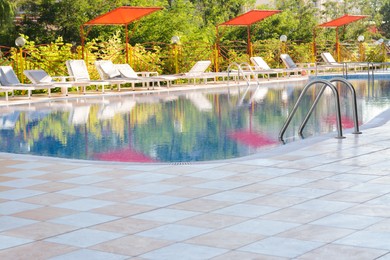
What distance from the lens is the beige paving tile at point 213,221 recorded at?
16.2 feet

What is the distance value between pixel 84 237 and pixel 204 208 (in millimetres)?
1088

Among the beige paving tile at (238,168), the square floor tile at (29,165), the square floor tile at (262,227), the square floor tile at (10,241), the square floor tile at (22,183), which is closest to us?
the square floor tile at (10,241)

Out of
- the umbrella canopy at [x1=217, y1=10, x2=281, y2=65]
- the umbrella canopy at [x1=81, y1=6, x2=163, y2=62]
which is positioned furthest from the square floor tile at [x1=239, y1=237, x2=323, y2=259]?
the umbrella canopy at [x1=217, y1=10, x2=281, y2=65]

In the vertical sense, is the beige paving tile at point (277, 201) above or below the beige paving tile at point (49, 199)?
below

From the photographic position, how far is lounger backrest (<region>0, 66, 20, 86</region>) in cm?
1855

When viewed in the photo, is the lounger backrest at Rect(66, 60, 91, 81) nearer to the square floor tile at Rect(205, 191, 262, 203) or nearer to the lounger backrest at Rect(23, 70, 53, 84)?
the lounger backrest at Rect(23, 70, 53, 84)

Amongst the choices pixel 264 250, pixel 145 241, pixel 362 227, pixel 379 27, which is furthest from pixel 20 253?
pixel 379 27

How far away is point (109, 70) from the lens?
21.0 m

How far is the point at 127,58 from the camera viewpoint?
22781mm

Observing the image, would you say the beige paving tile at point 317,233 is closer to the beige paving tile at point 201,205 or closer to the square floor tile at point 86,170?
the beige paving tile at point 201,205

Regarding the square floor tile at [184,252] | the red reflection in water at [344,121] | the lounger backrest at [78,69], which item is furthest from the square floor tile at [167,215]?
the lounger backrest at [78,69]

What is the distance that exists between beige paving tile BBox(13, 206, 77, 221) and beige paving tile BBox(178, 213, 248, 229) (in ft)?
3.16

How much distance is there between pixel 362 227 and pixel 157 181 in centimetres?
236

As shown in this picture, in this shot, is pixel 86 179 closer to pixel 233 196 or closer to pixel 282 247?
pixel 233 196
